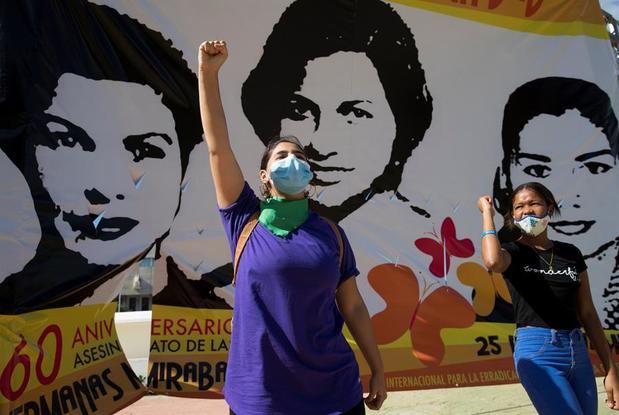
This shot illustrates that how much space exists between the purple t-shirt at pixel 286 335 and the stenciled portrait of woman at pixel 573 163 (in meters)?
2.51

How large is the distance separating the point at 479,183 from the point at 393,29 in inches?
46.9

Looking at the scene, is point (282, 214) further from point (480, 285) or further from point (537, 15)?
point (537, 15)

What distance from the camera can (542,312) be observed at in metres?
2.24

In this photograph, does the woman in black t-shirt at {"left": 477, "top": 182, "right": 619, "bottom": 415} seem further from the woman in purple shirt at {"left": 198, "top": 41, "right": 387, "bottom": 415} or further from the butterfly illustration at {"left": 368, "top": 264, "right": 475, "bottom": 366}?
the butterfly illustration at {"left": 368, "top": 264, "right": 475, "bottom": 366}

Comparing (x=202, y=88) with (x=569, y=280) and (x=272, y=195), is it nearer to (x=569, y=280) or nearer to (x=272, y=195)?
(x=272, y=195)

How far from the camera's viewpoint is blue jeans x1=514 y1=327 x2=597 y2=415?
2.10 m

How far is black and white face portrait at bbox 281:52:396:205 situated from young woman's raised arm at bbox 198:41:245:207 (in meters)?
1.56

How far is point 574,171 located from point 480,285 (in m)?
1.16

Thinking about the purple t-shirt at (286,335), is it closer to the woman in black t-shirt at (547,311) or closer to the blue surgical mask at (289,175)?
the blue surgical mask at (289,175)

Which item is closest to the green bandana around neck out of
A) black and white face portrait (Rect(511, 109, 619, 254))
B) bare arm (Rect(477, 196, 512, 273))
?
bare arm (Rect(477, 196, 512, 273))

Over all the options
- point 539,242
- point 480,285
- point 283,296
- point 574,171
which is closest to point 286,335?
point 283,296

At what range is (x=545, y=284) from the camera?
7.45 feet

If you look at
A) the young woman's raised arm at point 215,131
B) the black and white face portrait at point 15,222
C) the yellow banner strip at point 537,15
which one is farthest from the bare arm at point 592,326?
the black and white face portrait at point 15,222

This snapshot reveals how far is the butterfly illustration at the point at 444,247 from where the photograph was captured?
3535mm
